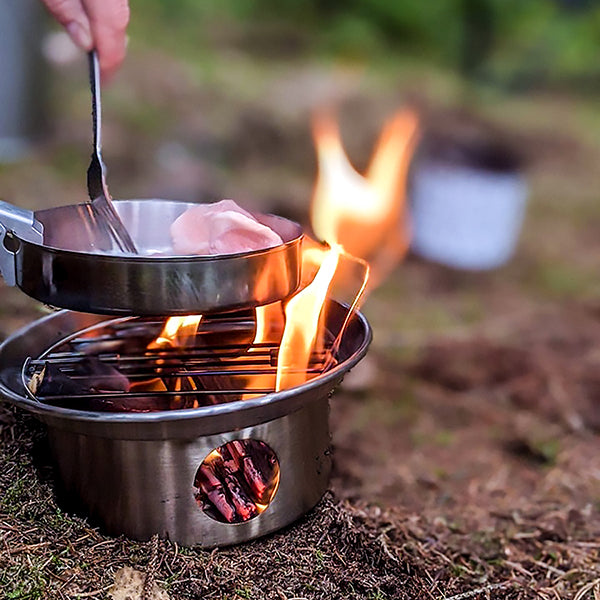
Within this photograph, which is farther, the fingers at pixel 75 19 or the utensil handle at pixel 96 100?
the fingers at pixel 75 19

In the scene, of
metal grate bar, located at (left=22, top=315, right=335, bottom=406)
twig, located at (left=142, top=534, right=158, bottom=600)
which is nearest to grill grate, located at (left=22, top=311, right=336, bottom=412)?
metal grate bar, located at (left=22, top=315, right=335, bottom=406)

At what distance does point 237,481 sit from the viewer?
8.52 ft

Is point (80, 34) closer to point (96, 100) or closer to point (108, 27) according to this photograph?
point (108, 27)

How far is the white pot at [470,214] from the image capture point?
8.12 meters

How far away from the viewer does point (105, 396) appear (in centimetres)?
245

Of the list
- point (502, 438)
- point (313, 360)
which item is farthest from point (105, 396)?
point (502, 438)

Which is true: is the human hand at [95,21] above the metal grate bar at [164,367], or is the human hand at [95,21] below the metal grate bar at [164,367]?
above

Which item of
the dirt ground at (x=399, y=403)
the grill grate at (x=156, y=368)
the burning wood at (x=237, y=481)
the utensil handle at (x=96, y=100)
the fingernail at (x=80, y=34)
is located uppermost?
the fingernail at (x=80, y=34)

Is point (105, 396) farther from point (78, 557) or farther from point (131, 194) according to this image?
point (131, 194)

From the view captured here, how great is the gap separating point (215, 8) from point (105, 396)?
12785 mm

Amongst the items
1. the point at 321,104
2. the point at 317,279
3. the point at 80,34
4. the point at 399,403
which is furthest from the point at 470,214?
the point at 80,34

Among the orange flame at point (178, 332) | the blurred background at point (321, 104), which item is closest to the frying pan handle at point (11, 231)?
the orange flame at point (178, 332)

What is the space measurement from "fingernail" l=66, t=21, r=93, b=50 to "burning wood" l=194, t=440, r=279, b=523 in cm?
161

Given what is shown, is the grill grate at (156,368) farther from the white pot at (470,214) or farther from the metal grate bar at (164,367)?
the white pot at (470,214)
